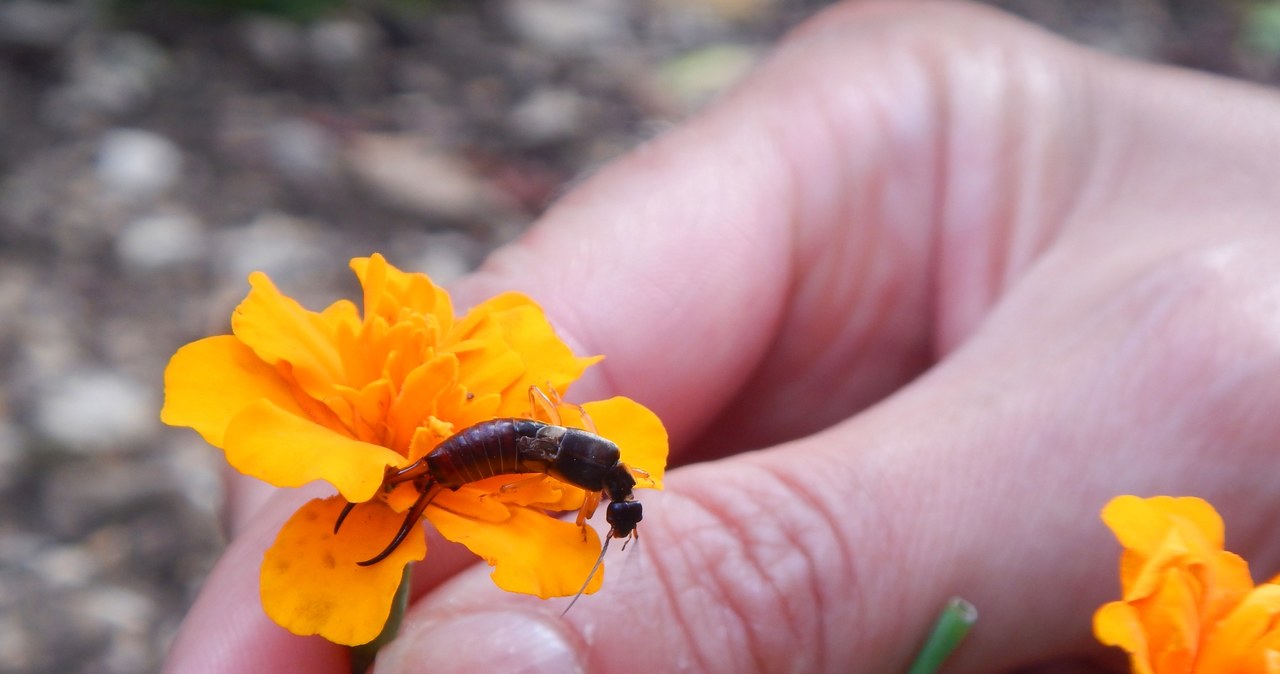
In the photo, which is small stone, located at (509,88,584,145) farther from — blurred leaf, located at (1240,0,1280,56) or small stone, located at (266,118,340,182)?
blurred leaf, located at (1240,0,1280,56)

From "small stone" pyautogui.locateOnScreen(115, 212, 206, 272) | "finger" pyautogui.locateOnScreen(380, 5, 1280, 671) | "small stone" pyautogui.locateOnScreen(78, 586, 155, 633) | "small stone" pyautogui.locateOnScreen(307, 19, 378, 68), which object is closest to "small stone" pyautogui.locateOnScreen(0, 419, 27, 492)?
"small stone" pyautogui.locateOnScreen(78, 586, 155, 633)

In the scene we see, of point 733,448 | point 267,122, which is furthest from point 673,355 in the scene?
point 267,122

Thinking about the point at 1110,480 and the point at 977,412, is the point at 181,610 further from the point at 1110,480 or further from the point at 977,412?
the point at 1110,480

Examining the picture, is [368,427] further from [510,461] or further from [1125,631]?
[1125,631]

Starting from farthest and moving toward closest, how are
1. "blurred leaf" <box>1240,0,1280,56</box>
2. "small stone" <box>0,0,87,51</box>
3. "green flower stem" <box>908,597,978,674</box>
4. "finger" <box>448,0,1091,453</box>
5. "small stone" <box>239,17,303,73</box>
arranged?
"blurred leaf" <box>1240,0,1280,56</box>
"small stone" <box>239,17,303,73</box>
"small stone" <box>0,0,87,51</box>
"finger" <box>448,0,1091,453</box>
"green flower stem" <box>908,597,978,674</box>

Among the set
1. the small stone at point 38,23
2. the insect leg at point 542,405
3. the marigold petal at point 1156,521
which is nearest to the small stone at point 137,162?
the small stone at point 38,23

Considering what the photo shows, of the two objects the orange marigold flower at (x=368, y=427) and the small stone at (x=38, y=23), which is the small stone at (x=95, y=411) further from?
the orange marigold flower at (x=368, y=427)

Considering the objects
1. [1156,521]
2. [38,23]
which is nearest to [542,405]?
[1156,521]
